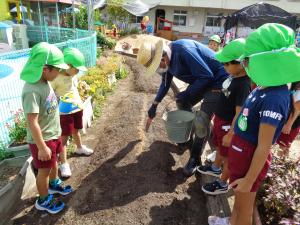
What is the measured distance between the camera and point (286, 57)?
1575 millimetres

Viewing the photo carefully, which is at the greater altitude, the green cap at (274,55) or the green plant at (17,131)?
the green cap at (274,55)

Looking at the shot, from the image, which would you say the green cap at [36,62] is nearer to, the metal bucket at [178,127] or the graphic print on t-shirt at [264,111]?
the metal bucket at [178,127]

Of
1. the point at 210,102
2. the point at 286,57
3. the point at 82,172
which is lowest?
the point at 82,172

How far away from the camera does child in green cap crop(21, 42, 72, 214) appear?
7.51 ft

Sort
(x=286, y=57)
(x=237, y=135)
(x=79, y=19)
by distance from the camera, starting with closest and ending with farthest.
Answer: (x=286, y=57)
(x=237, y=135)
(x=79, y=19)

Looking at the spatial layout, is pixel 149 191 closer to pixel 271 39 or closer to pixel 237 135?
pixel 237 135

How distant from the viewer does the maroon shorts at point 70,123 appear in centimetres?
332

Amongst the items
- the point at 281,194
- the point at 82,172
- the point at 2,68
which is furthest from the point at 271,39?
the point at 2,68

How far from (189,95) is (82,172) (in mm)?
1762

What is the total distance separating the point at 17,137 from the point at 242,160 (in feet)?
10.7

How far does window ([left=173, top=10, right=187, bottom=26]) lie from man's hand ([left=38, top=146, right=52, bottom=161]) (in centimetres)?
2840

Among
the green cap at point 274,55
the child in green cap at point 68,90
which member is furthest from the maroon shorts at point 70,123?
the green cap at point 274,55

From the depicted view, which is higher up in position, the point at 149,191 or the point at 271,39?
the point at 271,39

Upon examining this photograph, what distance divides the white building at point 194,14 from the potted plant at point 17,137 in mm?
25677
